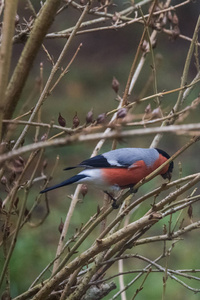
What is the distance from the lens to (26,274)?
2609mm

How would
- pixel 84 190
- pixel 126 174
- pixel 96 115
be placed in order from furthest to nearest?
pixel 96 115 < pixel 126 174 < pixel 84 190

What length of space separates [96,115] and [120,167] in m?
3.42

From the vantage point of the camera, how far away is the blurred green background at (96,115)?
2.84m

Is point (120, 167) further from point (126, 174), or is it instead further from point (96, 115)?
point (96, 115)

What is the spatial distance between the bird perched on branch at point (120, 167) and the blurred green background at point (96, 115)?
322 millimetres

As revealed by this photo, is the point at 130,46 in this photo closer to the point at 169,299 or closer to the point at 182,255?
the point at 182,255

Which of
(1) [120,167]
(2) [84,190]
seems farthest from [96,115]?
(2) [84,190]

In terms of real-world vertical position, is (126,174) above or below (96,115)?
above

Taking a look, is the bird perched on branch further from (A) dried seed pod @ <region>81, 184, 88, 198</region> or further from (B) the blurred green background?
(B) the blurred green background

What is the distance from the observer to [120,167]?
163 cm

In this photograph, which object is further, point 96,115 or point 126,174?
point 96,115

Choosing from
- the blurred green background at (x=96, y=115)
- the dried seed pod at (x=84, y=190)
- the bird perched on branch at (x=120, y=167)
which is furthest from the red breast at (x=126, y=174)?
the blurred green background at (x=96, y=115)

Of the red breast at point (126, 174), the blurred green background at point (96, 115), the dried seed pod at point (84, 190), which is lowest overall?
the blurred green background at point (96, 115)

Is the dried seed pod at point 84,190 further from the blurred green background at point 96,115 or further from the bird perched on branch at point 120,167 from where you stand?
the blurred green background at point 96,115
